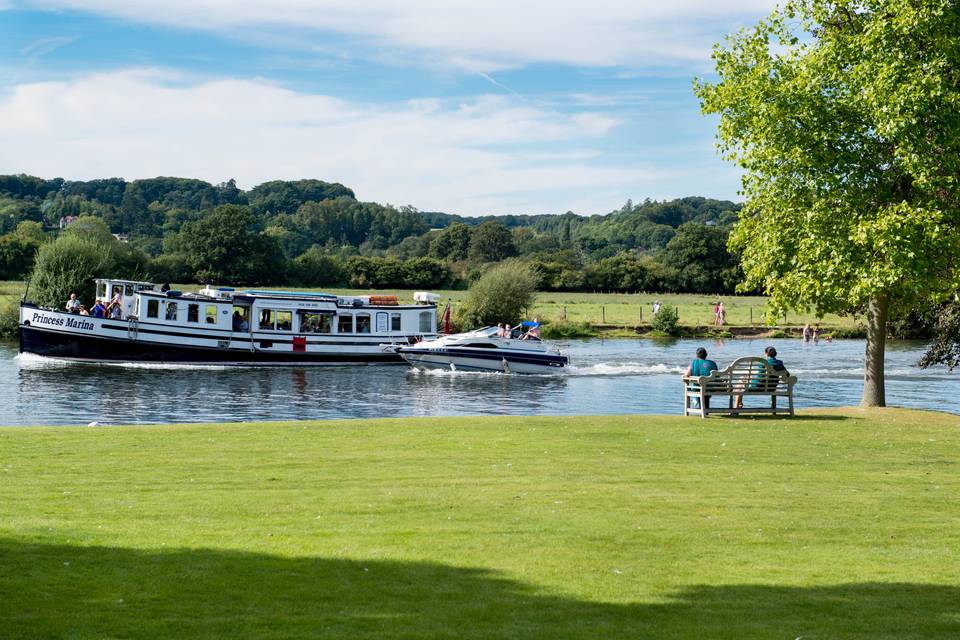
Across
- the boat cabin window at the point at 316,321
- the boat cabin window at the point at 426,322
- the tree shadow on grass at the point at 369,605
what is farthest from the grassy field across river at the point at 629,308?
the tree shadow on grass at the point at 369,605

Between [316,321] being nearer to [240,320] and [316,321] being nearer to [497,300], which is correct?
[240,320]

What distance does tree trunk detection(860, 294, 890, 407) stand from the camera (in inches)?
1014

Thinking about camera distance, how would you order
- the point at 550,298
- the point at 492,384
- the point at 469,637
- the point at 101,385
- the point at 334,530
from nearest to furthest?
the point at 469,637 → the point at 334,530 → the point at 101,385 → the point at 492,384 → the point at 550,298

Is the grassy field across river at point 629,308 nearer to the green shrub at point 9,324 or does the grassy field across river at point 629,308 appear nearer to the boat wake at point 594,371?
the green shrub at point 9,324

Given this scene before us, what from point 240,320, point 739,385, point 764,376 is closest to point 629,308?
point 240,320

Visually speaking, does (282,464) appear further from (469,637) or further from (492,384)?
(492,384)

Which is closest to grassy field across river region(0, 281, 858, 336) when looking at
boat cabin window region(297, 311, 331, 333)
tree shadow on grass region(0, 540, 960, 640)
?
boat cabin window region(297, 311, 331, 333)

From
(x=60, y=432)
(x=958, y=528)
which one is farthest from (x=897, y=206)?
(x=60, y=432)

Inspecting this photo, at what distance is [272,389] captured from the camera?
1738 inches

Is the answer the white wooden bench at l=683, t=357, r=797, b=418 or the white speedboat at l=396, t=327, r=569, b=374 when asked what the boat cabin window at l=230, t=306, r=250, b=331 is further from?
the white wooden bench at l=683, t=357, r=797, b=418

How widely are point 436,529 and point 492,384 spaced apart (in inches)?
1414

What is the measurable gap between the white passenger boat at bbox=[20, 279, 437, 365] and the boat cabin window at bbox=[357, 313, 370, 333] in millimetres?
56

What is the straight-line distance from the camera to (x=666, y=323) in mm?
79250

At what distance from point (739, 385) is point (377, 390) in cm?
2348
